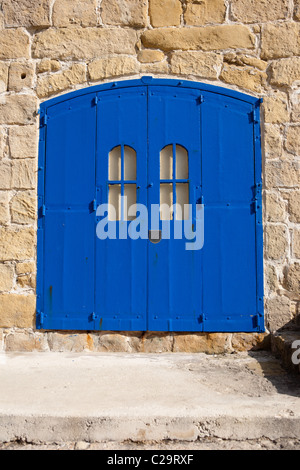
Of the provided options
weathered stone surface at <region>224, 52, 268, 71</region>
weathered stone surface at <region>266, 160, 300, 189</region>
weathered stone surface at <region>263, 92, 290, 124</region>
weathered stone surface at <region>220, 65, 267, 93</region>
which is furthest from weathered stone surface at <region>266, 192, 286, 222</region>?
weathered stone surface at <region>224, 52, 268, 71</region>

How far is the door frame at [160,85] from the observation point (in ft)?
11.4

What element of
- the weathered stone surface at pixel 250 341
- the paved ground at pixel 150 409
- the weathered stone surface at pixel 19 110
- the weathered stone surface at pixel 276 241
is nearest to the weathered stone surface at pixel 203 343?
the weathered stone surface at pixel 250 341

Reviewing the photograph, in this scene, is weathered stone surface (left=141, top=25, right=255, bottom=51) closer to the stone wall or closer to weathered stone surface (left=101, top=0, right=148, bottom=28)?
the stone wall

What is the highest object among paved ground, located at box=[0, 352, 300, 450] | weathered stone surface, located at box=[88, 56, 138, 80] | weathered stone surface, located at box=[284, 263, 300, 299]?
weathered stone surface, located at box=[88, 56, 138, 80]

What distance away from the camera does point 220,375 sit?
287 centimetres

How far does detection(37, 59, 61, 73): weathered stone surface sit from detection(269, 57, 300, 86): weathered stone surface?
6.23 ft

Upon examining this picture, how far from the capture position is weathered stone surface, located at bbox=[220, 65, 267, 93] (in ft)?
11.9

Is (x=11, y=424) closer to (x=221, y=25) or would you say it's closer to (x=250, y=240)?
(x=250, y=240)

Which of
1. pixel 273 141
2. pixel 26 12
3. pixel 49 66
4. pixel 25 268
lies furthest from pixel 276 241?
pixel 26 12

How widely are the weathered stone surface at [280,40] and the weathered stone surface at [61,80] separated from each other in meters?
1.61

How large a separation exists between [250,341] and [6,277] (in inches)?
84.5

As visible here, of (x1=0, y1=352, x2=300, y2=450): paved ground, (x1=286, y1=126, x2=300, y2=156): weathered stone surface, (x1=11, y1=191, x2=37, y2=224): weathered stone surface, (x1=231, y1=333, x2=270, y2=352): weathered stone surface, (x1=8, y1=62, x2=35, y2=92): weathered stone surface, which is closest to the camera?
(x1=0, y1=352, x2=300, y2=450): paved ground
